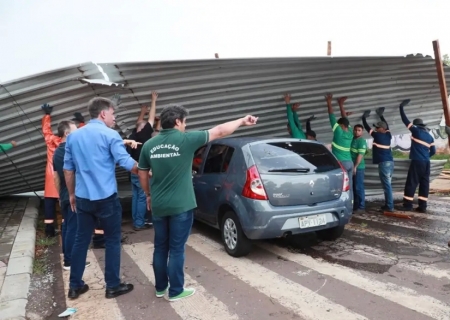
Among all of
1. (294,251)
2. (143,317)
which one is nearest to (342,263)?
(294,251)

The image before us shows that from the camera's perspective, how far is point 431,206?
26.9 ft

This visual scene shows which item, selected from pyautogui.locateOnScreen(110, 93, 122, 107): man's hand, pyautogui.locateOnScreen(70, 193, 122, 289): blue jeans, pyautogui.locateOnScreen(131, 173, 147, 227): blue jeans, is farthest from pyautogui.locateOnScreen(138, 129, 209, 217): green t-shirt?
pyautogui.locateOnScreen(131, 173, 147, 227): blue jeans

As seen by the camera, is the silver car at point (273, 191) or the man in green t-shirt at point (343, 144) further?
the man in green t-shirt at point (343, 144)

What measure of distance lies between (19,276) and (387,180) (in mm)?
6783

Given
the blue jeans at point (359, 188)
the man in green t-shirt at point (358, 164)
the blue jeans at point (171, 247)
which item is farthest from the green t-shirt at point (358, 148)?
the blue jeans at point (171, 247)

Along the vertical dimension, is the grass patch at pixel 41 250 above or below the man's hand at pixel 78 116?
below

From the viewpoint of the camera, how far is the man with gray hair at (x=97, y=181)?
350 cm

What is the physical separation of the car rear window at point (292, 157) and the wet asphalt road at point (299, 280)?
120 centimetres

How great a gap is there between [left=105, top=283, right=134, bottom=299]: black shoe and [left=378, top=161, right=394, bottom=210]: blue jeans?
5.77 meters

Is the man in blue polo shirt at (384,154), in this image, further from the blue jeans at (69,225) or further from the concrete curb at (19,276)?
the concrete curb at (19,276)

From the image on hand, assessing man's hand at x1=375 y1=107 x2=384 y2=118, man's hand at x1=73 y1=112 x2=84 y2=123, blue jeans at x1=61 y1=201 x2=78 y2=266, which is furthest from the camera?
man's hand at x1=375 y1=107 x2=384 y2=118

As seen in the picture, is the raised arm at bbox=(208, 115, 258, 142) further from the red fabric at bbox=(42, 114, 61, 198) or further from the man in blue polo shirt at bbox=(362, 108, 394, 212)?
the man in blue polo shirt at bbox=(362, 108, 394, 212)

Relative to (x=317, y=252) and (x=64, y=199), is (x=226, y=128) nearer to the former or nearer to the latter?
(x=64, y=199)

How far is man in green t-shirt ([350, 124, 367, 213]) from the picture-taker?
7.74 meters
